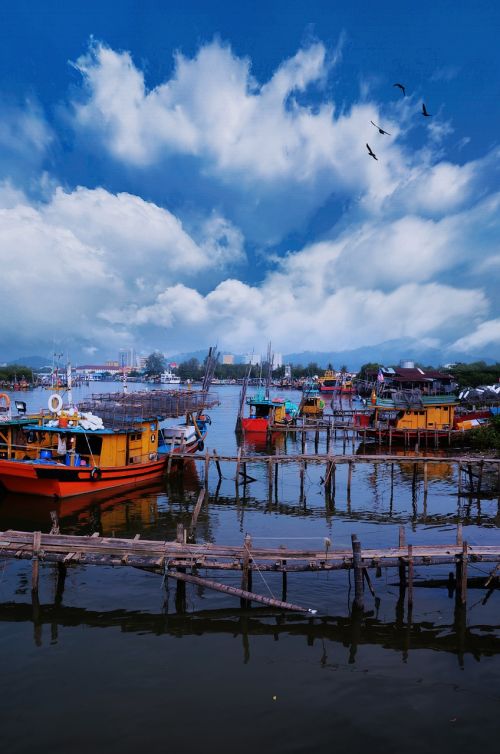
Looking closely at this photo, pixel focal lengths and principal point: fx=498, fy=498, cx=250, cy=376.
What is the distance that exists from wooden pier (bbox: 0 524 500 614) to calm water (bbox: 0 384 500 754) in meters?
0.85

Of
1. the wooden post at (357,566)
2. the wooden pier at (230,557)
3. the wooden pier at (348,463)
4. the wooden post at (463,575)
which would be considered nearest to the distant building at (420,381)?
the wooden pier at (348,463)

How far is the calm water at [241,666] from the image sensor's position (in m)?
10.3

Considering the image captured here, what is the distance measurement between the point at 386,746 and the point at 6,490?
2519cm

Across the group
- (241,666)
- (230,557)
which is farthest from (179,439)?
(241,666)

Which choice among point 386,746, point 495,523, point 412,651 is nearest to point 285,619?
point 412,651

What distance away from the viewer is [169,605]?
15.6 meters

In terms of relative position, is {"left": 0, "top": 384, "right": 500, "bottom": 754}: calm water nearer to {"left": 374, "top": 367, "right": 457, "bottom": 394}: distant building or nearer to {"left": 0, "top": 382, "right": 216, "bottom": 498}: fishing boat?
{"left": 0, "top": 382, "right": 216, "bottom": 498}: fishing boat

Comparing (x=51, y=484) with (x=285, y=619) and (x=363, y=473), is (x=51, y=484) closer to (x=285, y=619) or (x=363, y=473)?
(x=285, y=619)

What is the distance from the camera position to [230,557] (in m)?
15.0

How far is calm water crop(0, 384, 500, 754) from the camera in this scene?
Answer: 1030cm

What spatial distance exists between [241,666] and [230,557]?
3066mm

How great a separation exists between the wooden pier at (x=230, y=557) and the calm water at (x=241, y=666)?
849 mm

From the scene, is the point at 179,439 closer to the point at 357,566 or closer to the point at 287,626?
the point at 287,626

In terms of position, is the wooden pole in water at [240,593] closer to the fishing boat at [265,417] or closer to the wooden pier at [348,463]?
the wooden pier at [348,463]
